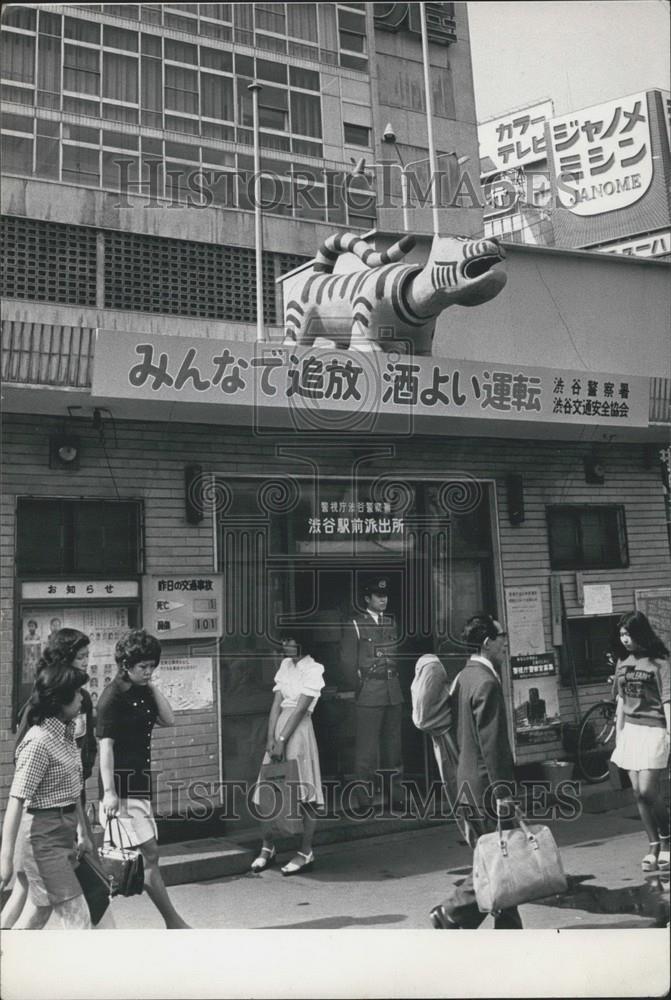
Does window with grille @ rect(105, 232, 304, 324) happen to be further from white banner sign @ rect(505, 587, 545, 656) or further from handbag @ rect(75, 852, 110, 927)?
handbag @ rect(75, 852, 110, 927)

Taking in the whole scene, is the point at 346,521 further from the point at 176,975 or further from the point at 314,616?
the point at 176,975

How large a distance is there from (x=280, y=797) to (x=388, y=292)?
4146 mm

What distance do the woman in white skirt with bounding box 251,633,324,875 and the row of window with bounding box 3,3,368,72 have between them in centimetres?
598

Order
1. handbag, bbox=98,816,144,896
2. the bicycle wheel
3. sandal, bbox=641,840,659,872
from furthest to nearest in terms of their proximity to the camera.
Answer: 1. the bicycle wheel
2. sandal, bbox=641,840,659,872
3. handbag, bbox=98,816,144,896

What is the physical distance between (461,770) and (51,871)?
2496 mm

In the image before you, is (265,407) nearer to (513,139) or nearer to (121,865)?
(121,865)

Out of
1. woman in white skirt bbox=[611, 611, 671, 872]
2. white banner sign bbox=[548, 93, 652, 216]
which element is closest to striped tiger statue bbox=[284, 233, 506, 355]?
woman in white skirt bbox=[611, 611, 671, 872]

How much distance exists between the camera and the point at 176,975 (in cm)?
499

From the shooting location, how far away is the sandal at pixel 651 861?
6.19 meters

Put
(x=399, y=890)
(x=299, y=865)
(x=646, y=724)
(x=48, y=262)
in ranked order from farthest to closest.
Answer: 1. (x=48, y=262)
2. (x=299, y=865)
3. (x=646, y=724)
4. (x=399, y=890)

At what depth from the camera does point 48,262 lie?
319 inches

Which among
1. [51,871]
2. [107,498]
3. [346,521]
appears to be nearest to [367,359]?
[346,521]

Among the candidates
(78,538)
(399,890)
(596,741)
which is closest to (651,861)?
(399,890)

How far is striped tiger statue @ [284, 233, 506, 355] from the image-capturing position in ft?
22.6
